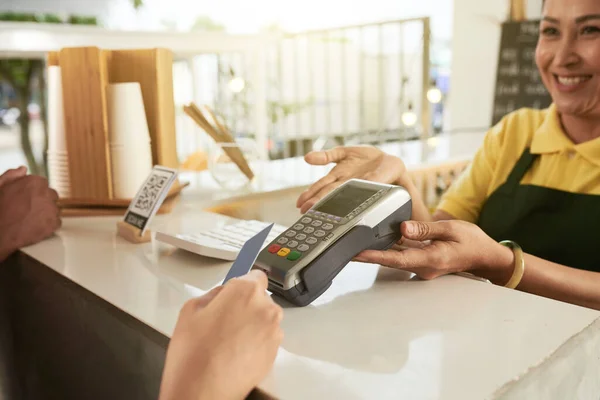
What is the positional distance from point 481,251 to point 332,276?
0.79 ft

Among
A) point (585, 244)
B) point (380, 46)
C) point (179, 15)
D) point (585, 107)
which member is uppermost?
point (179, 15)

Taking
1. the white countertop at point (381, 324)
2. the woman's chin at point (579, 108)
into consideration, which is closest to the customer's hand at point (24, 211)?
the white countertop at point (381, 324)

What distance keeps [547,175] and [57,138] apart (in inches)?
41.8

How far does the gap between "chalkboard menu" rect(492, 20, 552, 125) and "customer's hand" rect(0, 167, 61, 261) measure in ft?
8.27

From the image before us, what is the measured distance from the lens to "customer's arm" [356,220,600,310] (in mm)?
661

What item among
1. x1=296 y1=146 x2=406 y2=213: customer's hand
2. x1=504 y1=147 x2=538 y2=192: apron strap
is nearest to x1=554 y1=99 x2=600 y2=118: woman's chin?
x1=504 y1=147 x2=538 y2=192: apron strap

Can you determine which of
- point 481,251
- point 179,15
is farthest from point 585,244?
point 179,15

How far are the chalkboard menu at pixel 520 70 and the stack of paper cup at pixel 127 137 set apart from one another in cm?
229

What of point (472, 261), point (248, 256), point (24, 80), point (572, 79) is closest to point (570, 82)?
point (572, 79)

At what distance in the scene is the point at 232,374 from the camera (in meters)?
0.43

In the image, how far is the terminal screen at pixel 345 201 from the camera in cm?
66

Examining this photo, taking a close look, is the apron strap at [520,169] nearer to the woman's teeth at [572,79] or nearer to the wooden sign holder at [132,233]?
the woman's teeth at [572,79]

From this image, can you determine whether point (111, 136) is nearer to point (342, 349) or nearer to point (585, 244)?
point (342, 349)

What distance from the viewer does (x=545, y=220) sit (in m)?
1.13
